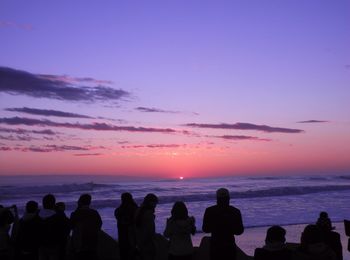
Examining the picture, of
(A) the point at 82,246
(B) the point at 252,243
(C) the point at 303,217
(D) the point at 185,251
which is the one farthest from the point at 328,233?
(C) the point at 303,217

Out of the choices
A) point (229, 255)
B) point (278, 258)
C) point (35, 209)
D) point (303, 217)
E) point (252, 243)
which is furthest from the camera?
point (303, 217)

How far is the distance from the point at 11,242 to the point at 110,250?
2.89 m

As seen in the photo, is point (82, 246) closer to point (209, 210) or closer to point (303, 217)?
point (209, 210)

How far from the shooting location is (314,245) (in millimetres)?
4312

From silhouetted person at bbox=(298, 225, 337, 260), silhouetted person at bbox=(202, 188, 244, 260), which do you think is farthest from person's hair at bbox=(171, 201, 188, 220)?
silhouetted person at bbox=(298, 225, 337, 260)

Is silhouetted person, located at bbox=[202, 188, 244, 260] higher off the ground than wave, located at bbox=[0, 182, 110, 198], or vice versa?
silhouetted person, located at bbox=[202, 188, 244, 260]

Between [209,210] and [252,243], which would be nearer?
[209,210]

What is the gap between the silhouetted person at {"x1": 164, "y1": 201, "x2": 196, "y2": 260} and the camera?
6.20 meters

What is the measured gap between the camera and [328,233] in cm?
596

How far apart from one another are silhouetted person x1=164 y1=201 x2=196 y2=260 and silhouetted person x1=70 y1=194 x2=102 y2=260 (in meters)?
1.27

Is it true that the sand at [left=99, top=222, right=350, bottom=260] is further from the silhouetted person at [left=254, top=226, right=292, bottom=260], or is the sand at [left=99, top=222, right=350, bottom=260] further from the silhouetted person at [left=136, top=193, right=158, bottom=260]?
the silhouetted person at [left=254, top=226, right=292, bottom=260]

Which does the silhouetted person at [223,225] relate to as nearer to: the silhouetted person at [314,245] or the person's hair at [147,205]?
the person's hair at [147,205]

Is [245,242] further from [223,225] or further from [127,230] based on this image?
[223,225]

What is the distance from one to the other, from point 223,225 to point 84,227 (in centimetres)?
223
